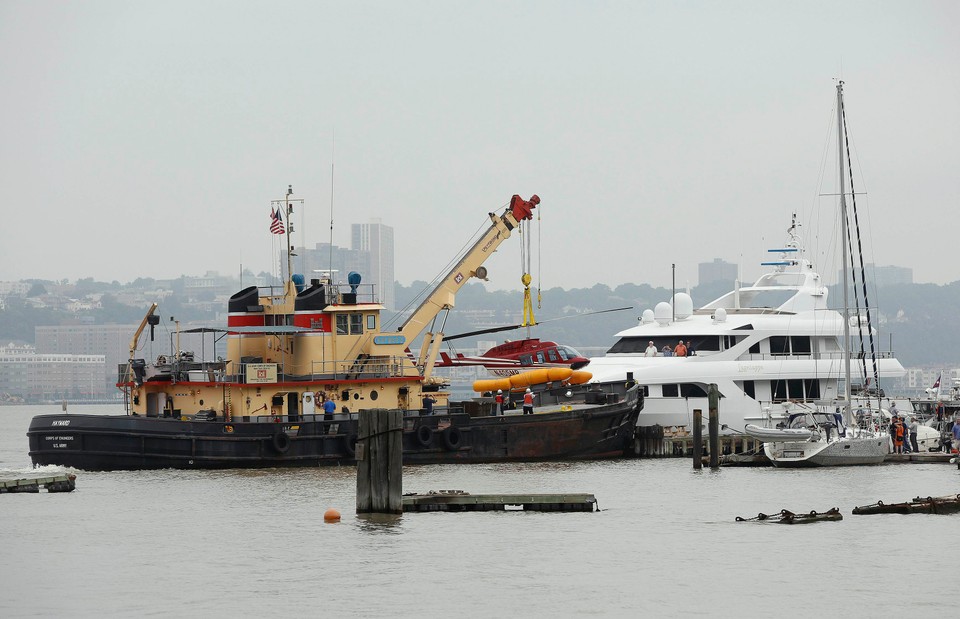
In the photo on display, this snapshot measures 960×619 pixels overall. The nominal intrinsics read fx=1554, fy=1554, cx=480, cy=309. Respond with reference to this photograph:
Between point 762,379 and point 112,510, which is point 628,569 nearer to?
point 112,510

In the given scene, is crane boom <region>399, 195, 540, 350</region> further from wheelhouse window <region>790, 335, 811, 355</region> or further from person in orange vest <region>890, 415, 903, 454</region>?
person in orange vest <region>890, 415, 903, 454</region>

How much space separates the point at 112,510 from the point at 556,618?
14236 mm

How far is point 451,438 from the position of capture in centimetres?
4362

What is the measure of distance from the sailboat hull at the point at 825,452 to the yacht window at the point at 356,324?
38.5 feet

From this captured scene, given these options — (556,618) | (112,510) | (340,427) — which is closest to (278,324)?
(340,427)

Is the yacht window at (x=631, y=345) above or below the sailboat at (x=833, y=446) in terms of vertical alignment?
above

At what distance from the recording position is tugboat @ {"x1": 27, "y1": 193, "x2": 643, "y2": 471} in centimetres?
4047

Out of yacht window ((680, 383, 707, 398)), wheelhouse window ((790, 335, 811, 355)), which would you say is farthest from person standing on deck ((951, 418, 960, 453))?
yacht window ((680, 383, 707, 398))

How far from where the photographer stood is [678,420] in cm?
5056

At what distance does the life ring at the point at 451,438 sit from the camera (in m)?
43.6

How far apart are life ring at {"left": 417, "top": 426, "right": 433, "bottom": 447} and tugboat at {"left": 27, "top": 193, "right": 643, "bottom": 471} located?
0.03 metres

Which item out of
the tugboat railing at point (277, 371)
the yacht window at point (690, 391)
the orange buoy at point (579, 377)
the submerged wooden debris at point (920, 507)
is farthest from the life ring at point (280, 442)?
the submerged wooden debris at point (920, 507)

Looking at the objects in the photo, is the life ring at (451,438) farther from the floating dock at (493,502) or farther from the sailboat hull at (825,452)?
the floating dock at (493,502)

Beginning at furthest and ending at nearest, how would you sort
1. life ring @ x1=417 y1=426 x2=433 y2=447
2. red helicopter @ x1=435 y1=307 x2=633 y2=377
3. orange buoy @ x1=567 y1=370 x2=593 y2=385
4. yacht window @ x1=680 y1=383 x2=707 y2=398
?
1. yacht window @ x1=680 y1=383 x2=707 y2=398
2. red helicopter @ x1=435 y1=307 x2=633 y2=377
3. orange buoy @ x1=567 y1=370 x2=593 y2=385
4. life ring @ x1=417 y1=426 x2=433 y2=447
